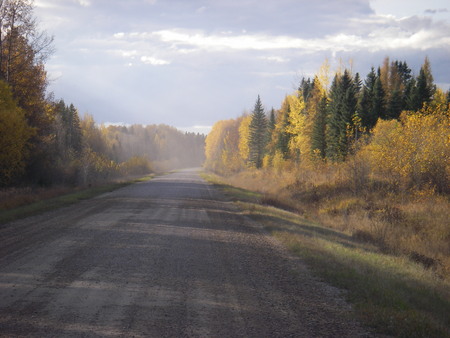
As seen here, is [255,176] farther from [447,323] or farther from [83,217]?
[447,323]

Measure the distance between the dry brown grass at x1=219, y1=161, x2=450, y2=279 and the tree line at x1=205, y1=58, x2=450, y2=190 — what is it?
4.71 feet

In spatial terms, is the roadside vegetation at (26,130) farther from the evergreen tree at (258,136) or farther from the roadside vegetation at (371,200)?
the evergreen tree at (258,136)

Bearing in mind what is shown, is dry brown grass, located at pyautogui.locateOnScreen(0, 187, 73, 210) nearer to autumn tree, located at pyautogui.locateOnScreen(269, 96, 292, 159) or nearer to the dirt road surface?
the dirt road surface

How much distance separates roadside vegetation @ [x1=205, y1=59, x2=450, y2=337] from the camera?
6918 millimetres

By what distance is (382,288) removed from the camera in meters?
6.86

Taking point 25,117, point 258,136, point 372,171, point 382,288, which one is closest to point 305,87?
point 258,136

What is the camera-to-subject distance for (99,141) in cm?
8469

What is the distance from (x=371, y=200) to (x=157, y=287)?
877 inches

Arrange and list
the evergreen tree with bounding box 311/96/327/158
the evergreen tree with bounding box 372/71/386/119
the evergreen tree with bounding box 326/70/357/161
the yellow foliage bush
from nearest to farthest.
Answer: the yellow foliage bush
the evergreen tree with bounding box 326/70/357/161
the evergreen tree with bounding box 311/96/327/158
the evergreen tree with bounding box 372/71/386/119

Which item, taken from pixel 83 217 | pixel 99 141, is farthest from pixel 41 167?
pixel 99 141

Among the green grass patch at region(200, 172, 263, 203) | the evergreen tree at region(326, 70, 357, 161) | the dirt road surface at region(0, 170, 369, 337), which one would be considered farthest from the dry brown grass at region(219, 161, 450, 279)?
the dirt road surface at region(0, 170, 369, 337)

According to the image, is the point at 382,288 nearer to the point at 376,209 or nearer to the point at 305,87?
the point at 376,209

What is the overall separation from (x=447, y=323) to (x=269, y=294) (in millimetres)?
2738

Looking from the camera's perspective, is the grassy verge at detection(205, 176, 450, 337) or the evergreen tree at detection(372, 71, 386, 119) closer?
the grassy verge at detection(205, 176, 450, 337)
